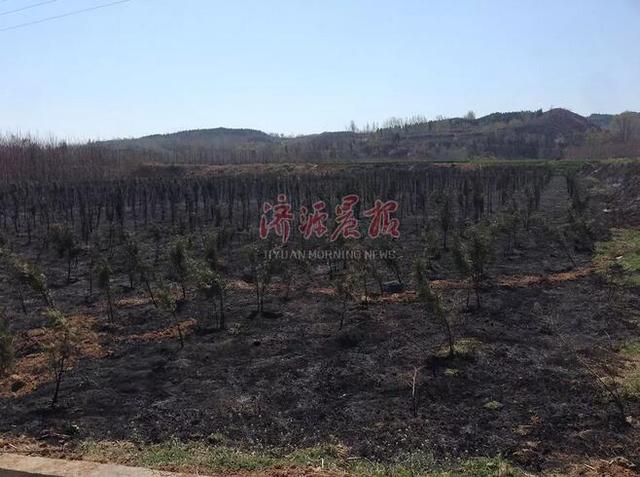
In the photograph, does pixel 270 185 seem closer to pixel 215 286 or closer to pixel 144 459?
pixel 215 286

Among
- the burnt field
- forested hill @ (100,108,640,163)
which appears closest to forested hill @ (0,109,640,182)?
forested hill @ (100,108,640,163)

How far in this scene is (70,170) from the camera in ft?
134

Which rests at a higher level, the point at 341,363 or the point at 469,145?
the point at 469,145

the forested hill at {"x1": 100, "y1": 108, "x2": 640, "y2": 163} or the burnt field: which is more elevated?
the forested hill at {"x1": 100, "y1": 108, "x2": 640, "y2": 163}

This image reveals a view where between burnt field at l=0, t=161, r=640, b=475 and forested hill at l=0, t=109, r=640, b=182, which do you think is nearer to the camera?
burnt field at l=0, t=161, r=640, b=475

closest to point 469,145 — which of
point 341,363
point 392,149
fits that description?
point 392,149

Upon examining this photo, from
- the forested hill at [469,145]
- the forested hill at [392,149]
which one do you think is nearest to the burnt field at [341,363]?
the forested hill at [392,149]

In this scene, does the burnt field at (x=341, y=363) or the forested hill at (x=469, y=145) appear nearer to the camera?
the burnt field at (x=341, y=363)

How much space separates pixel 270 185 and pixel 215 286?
20.7 metres

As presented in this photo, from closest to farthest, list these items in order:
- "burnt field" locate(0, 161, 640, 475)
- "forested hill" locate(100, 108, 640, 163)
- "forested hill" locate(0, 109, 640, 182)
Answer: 1. "burnt field" locate(0, 161, 640, 475)
2. "forested hill" locate(0, 109, 640, 182)
3. "forested hill" locate(100, 108, 640, 163)

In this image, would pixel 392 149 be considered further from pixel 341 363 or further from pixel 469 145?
pixel 341 363

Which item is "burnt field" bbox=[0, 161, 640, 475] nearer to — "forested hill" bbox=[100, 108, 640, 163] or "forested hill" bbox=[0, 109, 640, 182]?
"forested hill" bbox=[0, 109, 640, 182]

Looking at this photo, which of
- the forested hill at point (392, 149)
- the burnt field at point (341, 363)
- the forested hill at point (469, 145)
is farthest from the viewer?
the forested hill at point (469, 145)

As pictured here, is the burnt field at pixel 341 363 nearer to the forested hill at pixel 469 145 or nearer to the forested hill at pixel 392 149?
the forested hill at pixel 392 149
